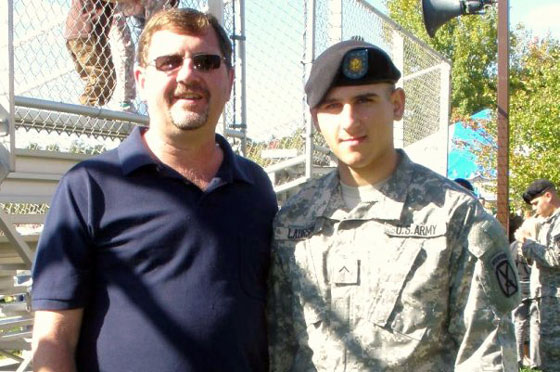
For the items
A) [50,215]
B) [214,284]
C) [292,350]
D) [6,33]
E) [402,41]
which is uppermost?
[402,41]

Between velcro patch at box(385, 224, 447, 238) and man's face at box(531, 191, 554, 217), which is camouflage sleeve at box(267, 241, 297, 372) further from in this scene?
man's face at box(531, 191, 554, 217)

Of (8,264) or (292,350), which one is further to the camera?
(8,264)

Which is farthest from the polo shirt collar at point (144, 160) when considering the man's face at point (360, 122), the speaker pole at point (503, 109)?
the speaker pole at point (503, 109)

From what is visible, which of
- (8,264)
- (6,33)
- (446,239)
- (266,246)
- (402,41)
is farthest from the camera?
(402,41)

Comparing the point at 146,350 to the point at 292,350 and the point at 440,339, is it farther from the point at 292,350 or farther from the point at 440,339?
the point at 440,339

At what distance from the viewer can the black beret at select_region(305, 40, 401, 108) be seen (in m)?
2.35

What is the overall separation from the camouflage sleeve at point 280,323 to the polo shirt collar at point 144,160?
Answer: 246 millimetres

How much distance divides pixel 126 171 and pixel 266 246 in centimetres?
48

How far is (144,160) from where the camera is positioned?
94.9 inches

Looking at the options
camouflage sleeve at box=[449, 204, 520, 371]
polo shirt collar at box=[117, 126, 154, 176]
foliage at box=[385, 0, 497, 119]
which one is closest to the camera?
camouflage sleeve at box=[449, 204, 520, 371]

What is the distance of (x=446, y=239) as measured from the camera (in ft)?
7.37

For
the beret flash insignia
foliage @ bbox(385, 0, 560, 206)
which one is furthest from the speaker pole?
foliage @ bbox(385, 0, 560, 206)

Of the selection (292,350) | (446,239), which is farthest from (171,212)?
(446,239)

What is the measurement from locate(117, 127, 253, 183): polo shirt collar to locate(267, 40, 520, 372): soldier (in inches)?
8.1
